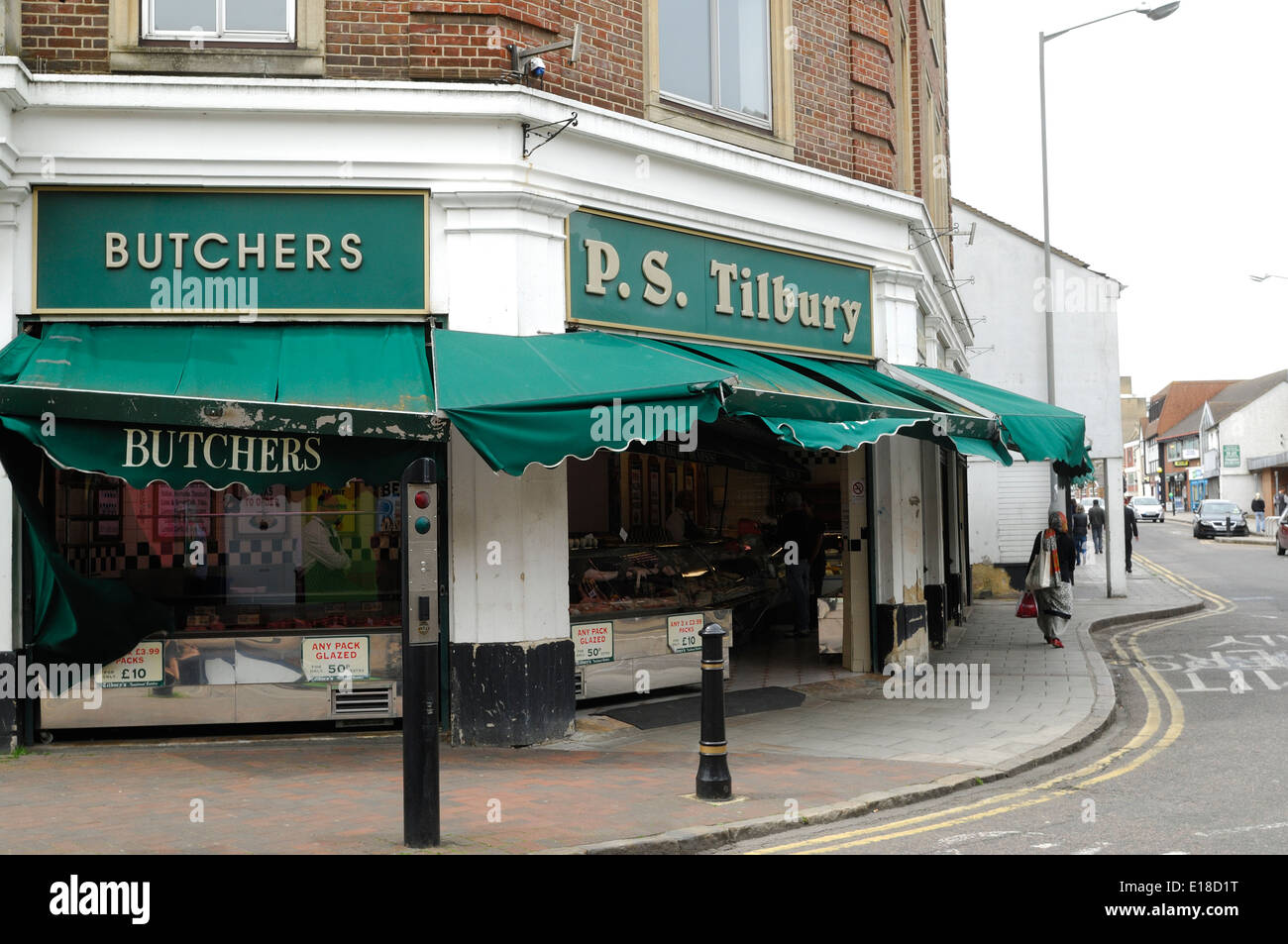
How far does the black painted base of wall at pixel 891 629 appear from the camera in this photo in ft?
41.1

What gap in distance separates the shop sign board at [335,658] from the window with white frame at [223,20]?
183 inches

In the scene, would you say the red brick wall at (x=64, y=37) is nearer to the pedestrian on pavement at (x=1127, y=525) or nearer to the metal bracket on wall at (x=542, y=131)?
the metal bracket on wall at (x=542, y=131)

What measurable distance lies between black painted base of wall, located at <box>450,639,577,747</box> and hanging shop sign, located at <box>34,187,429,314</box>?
104 inches

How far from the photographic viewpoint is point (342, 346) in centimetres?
893

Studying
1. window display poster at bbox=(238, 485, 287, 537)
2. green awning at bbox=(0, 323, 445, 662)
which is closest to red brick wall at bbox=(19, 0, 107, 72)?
green awning at bbox=(0, 323, 445, 662)

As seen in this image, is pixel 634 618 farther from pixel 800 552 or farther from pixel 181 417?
pixel 800 552

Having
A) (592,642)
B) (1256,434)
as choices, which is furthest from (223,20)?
(1256,434)

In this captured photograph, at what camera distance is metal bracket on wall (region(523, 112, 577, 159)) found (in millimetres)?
9211

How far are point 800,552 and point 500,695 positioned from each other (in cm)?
747

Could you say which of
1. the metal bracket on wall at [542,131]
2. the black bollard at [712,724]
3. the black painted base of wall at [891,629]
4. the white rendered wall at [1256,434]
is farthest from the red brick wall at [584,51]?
the white rendered wall at [1256,434]

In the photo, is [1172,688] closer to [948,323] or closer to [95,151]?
[948,323]

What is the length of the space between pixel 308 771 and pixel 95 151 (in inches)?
190

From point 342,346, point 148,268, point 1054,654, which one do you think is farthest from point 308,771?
point 1054,654

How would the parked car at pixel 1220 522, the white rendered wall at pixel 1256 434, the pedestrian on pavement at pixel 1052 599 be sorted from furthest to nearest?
the white rendered wall at pixel 1256 434 < the parked car at pixel 1220 522 < the pedestrian on pavement at pixel 1052 599
